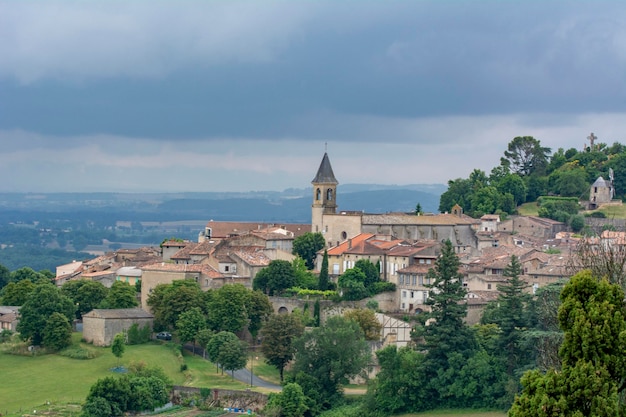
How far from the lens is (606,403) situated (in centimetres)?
2261

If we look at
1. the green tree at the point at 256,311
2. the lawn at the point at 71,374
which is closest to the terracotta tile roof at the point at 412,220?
the green tree at the point at 256,311

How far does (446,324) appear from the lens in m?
55.7

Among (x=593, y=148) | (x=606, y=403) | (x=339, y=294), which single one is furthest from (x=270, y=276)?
(x=593, y=148)

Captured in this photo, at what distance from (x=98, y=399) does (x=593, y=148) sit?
73996mm

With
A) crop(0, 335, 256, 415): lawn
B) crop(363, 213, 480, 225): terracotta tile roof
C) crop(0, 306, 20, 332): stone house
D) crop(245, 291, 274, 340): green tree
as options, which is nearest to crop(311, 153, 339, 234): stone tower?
crop(363, 213, 480, 225): terracotta tile roof

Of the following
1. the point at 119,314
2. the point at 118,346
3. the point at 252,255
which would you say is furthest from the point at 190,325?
the point at 252,255

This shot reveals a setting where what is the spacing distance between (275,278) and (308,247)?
780 cm

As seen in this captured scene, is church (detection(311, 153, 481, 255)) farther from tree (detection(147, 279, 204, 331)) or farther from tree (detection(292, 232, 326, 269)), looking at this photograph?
tree (detection(147, 279, 204, 331))

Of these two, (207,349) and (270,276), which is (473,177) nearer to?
(270,276)

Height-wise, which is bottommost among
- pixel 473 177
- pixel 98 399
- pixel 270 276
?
pixel 98 399

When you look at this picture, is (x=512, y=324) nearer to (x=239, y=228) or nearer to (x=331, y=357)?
(x=331, y=357)

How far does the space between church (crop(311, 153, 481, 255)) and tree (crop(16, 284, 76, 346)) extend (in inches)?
818

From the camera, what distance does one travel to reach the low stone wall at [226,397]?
5559 centimetres

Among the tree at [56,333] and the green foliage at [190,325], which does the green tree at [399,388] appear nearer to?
the green foliage at [190,325]
